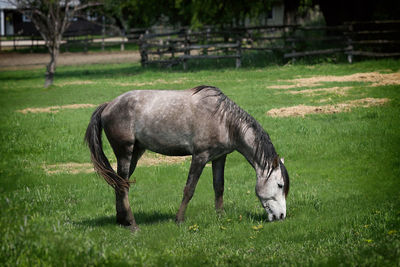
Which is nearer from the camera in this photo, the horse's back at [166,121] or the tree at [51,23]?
the horse's back at [166,121]

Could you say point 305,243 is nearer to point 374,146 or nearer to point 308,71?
point 374,146

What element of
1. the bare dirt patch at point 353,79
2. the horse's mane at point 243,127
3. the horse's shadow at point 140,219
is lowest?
the horse's shadow at point 140,219

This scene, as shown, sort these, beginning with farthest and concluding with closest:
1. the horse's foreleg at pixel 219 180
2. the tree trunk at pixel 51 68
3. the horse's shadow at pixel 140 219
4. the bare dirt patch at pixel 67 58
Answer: the bare dirt patch at pixel 67 58 → the tree trunk at pixel 51 68 → the horse's foreleg at pixel 219 180 → the horse's shadow at pixel 140 219

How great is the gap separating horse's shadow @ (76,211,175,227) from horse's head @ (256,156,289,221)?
148cm

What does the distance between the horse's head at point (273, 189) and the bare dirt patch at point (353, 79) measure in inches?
522

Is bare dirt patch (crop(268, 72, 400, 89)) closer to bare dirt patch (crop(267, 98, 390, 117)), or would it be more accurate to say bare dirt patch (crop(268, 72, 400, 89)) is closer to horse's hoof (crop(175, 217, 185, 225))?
bare dirt patch (crop(267, 98, 390, 117))

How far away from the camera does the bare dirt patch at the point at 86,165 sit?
11.8 m

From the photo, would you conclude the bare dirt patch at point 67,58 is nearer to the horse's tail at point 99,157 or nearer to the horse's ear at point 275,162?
the horse's tail at point 99,157

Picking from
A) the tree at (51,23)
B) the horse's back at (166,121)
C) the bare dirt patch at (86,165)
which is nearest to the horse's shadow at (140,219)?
the horse's back at (166,121)

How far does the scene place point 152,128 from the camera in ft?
26.0

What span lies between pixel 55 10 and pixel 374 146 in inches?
750

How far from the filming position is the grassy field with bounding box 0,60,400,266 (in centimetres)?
536

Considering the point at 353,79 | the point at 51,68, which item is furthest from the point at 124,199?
the point at 51,68

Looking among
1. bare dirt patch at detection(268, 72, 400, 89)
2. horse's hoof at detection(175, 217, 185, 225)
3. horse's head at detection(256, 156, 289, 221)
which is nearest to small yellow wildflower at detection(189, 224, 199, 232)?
horse's hoof at detection(175, 217, 185, 225)
